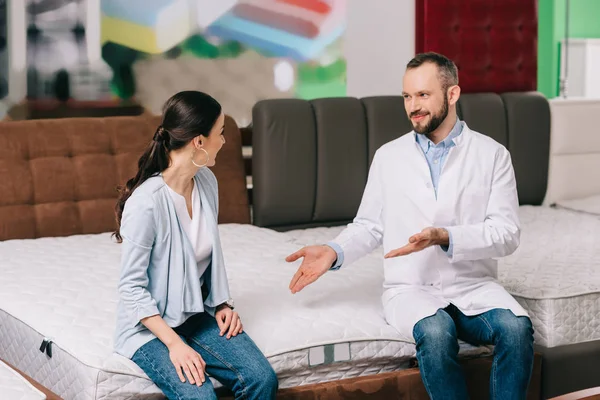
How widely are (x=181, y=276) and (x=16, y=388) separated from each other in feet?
1.46

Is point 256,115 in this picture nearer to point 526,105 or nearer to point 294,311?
point 526,105

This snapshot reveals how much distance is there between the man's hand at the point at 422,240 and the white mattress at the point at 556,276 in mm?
522

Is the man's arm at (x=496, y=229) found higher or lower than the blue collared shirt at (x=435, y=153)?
lower

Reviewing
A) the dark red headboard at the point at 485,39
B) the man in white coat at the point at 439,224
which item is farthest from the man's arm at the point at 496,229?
the dark red headboard at the point at 485,39

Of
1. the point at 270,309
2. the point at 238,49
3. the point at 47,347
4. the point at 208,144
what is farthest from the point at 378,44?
the point at 47,347

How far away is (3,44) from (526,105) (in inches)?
92.1

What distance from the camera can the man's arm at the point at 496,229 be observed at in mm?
2393

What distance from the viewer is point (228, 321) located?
89.3 inches

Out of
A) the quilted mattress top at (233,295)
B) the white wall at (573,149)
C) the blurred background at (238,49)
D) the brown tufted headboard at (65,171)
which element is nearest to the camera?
the quilted mattress top at (233,295)

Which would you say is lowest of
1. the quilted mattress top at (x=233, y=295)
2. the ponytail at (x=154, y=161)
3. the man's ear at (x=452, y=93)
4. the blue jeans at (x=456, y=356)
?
the blue jeans at (x=456, y=356)

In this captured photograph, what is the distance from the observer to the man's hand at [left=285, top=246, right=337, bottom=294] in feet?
8.10

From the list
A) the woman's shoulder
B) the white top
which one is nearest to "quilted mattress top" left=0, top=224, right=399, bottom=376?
the white top

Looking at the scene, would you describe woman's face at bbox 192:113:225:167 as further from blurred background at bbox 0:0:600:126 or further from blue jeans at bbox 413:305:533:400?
blurred background at bbox 0:0:600:126

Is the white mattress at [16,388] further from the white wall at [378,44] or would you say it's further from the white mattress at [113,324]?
the white wall at [378,44]
